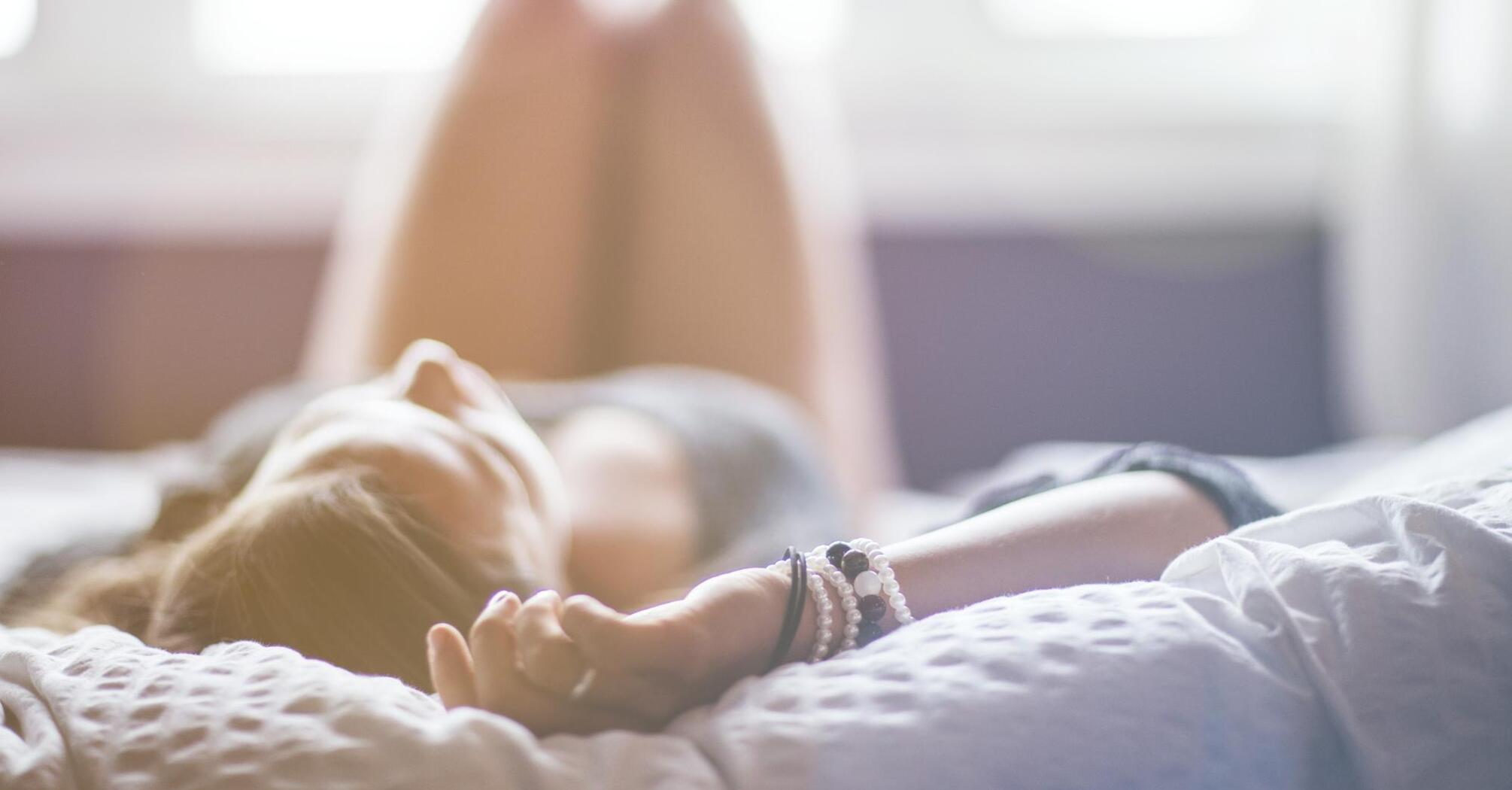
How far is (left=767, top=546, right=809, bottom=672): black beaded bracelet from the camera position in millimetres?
455

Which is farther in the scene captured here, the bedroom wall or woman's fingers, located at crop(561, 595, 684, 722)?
the bedroom wall

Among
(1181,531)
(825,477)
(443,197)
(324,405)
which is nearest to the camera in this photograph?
(1181,531)

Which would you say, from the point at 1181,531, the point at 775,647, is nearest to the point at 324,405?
the point at 775,647

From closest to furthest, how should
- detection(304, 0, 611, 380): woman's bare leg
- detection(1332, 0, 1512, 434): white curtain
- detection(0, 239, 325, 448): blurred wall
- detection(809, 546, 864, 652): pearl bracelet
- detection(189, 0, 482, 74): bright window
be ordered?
detection(809, 546, 864, 652): pearl bracelet < detection(304, 0, 611, 380): woman's bare leg < detection(1332, 0, 1512, 434): white curtain < detection(0, 239, 325, 448): blurred wall < detection(189, 0, 482, 74): bright window

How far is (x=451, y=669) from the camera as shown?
1.45 ft

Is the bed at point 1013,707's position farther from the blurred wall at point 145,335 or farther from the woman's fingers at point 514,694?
the blurred wall at point 145,335

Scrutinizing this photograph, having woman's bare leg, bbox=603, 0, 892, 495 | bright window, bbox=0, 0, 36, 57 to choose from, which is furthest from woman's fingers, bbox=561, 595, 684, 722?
bright window, bbox=0, 0, 36, 57

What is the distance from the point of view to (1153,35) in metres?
2.07

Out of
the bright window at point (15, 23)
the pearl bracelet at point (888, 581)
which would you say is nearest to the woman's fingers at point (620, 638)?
the pearl bracelet at point (888, 581)

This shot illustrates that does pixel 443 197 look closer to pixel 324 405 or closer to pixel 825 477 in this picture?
pixel 825 477

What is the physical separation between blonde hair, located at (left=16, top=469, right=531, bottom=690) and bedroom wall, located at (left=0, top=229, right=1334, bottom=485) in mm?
1423

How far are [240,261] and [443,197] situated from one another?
2.27ft

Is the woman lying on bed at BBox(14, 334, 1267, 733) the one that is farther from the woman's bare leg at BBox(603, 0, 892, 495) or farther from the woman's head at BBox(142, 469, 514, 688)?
the woman's bare leg at BBox(603, 0, 892, 495)

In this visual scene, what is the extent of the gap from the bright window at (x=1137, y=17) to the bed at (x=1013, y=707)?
1.81 metres
